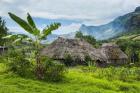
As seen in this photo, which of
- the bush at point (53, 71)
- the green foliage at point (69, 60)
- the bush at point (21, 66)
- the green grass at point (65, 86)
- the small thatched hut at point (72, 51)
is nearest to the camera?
the green grass at point (65, 86)

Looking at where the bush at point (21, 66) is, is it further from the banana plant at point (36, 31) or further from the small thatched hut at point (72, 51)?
the small thatched hut at point (72, 51)

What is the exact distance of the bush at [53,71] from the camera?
2238 centimetres

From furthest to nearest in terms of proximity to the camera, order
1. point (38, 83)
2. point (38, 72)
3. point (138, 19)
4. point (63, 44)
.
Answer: point (138, 19), point (63, 44), point (38, 72), point (38, 83)

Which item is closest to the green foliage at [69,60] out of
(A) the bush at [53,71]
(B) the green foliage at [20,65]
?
(B) the green foliage at [20,65]

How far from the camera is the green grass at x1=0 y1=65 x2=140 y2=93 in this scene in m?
18.6

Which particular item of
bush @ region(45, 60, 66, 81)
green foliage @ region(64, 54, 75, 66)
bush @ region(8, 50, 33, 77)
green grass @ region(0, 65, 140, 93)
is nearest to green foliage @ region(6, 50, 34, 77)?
bush @ region(8, 50, 33, 77)

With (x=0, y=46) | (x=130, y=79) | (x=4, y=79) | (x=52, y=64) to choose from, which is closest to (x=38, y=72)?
(x=52, y=64)

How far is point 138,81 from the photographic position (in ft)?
90.4

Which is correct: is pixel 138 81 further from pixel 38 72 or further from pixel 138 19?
pixel 138 19

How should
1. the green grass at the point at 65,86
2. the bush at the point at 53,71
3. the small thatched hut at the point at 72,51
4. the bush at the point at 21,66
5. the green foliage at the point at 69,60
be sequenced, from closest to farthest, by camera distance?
the green grass at the point at 65,86, the bush at the point at 53,71, the bush at the point at 21,66, the green foliage at the point at 69,60, the small thatched hut at the point at 72,51

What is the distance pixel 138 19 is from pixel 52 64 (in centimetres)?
15701

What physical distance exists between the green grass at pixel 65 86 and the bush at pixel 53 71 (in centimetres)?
50

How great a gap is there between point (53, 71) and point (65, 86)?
1.97m

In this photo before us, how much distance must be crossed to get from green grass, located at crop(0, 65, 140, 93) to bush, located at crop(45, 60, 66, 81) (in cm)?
50
